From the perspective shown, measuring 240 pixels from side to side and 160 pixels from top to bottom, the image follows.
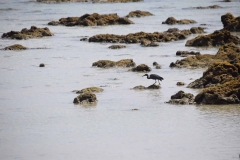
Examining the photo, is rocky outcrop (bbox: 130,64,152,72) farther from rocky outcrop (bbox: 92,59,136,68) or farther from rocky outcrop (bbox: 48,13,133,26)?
rocky outcrop (bbox: 48,13,133,26)

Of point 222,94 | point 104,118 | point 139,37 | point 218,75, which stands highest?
point 218,75

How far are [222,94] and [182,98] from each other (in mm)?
1014

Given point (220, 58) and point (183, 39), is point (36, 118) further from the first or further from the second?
point (183, 39)

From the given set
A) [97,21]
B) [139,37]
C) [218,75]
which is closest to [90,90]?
[218,75]

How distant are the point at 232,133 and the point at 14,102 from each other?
254 inches

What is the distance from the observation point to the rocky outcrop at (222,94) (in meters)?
16.1

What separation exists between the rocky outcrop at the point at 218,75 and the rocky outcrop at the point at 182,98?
1541 mm

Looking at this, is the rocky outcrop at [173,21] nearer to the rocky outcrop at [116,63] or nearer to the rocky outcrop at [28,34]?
the rocky outcrop at [28,34]

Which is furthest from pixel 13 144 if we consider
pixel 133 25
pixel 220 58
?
pixel 133 25

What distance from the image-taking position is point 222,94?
1628cm

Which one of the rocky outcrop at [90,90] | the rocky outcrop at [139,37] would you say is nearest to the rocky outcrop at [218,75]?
the rocky outcrop at [90,90]

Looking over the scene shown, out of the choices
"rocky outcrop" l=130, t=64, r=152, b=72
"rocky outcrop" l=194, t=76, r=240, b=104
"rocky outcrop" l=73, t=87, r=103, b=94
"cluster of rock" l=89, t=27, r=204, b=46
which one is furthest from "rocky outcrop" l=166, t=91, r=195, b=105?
"cluster of rock" l=89, t=27, r=204, b=46

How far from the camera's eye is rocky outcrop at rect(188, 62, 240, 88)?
59.0 ft

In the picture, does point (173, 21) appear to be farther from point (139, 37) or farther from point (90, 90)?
point (90, 90)
